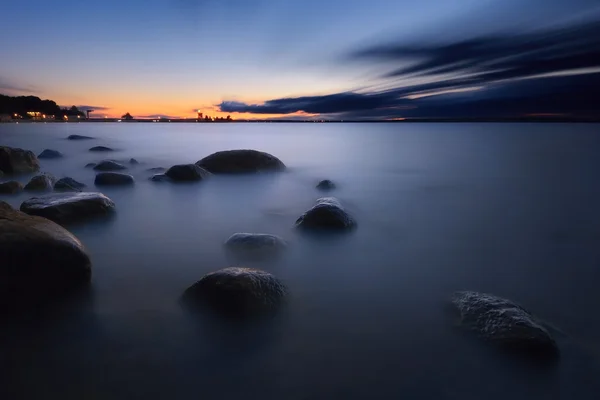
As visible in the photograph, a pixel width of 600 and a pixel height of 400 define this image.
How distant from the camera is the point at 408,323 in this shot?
2.81 meters

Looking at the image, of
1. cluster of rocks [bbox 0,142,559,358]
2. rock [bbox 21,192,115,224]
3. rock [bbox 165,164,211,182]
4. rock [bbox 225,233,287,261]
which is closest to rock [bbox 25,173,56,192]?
rock [bbox 21,192,115,224]

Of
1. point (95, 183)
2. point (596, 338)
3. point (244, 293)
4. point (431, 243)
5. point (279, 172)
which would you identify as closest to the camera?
point (596, 338)

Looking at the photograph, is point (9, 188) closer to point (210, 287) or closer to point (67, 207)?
point (67, 207)

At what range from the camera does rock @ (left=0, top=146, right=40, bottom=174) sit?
9.70 metres

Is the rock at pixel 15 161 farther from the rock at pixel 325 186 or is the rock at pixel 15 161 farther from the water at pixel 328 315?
the rock at pixel 325 186

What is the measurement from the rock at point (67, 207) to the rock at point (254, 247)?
242 centimetres

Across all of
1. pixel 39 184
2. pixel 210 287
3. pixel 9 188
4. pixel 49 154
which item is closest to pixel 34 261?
pixel 210 287

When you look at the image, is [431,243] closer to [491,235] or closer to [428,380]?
[491,235]

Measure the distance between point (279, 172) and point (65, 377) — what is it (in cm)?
1006

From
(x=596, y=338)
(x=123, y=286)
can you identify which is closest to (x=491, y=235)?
(x=596, y=338)

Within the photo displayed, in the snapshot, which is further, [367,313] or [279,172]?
[279,172]

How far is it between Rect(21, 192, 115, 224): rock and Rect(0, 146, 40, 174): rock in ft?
21.1

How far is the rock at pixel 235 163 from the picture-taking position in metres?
10.9

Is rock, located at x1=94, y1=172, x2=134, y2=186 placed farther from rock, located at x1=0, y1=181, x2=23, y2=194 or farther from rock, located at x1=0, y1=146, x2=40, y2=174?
rock, located at x1=0, y1=146, x2=40, y2=174
